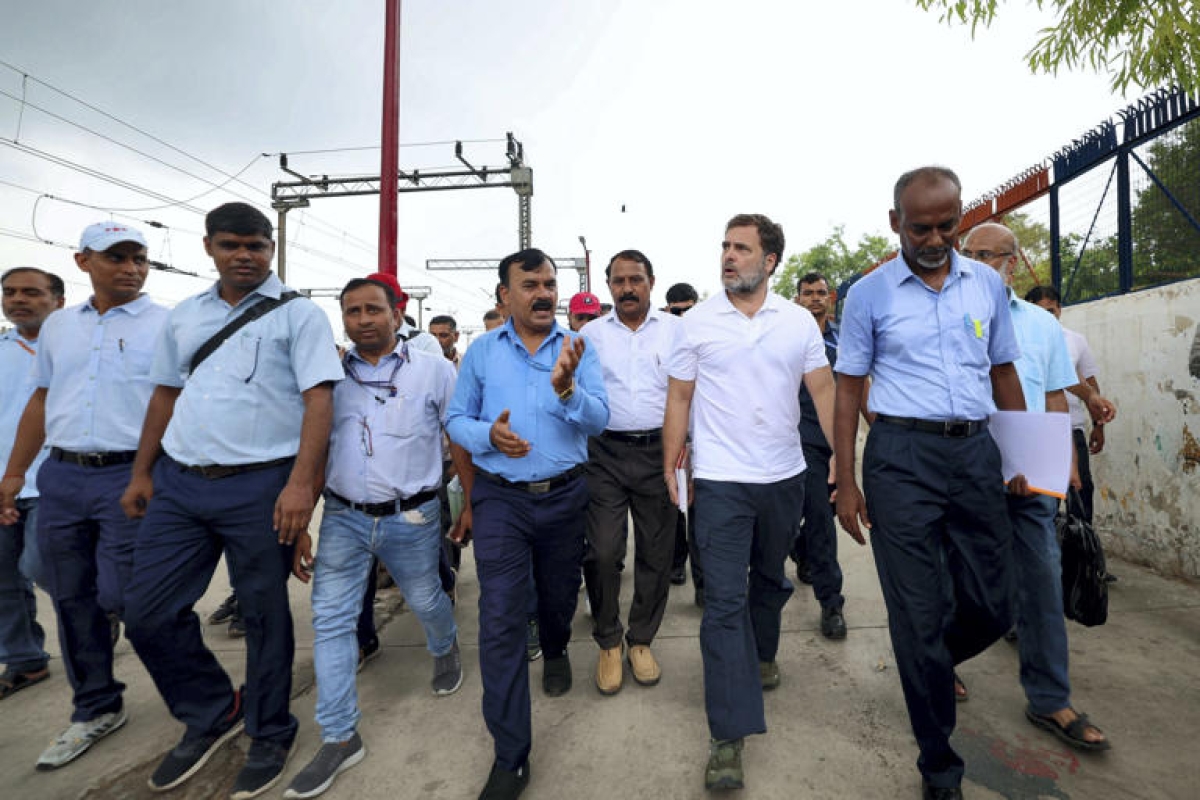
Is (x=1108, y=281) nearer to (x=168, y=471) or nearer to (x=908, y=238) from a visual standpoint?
(x=908, y=238)

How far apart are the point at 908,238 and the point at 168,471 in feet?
10.2

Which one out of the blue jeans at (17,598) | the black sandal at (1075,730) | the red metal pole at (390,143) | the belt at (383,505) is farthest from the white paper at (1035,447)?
the red metal pole at (390,143)

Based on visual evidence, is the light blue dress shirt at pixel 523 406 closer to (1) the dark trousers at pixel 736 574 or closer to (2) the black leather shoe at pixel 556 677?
(1) the dark trousers at pixel 736 574

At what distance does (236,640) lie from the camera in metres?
3.79

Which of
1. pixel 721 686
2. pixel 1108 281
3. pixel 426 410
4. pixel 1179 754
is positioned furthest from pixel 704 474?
pixel 1108 281

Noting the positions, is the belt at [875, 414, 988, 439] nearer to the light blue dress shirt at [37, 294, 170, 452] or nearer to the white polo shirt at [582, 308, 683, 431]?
the white polo shirt at [582, 308, 683, 431]

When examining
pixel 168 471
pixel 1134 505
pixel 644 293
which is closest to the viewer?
pixel 168 471

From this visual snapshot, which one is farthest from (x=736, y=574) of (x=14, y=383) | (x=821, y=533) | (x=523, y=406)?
(x=14, y=383)

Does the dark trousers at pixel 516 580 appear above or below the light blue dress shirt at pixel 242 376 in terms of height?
below

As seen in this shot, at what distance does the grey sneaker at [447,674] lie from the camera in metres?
3.06

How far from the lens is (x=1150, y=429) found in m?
4.34

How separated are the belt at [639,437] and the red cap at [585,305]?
1853mm

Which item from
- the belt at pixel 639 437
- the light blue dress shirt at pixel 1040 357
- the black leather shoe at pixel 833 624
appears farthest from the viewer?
the black leather shoe at pixel 833 624

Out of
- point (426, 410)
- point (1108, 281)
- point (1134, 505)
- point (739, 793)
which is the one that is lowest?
point (739, 793)
